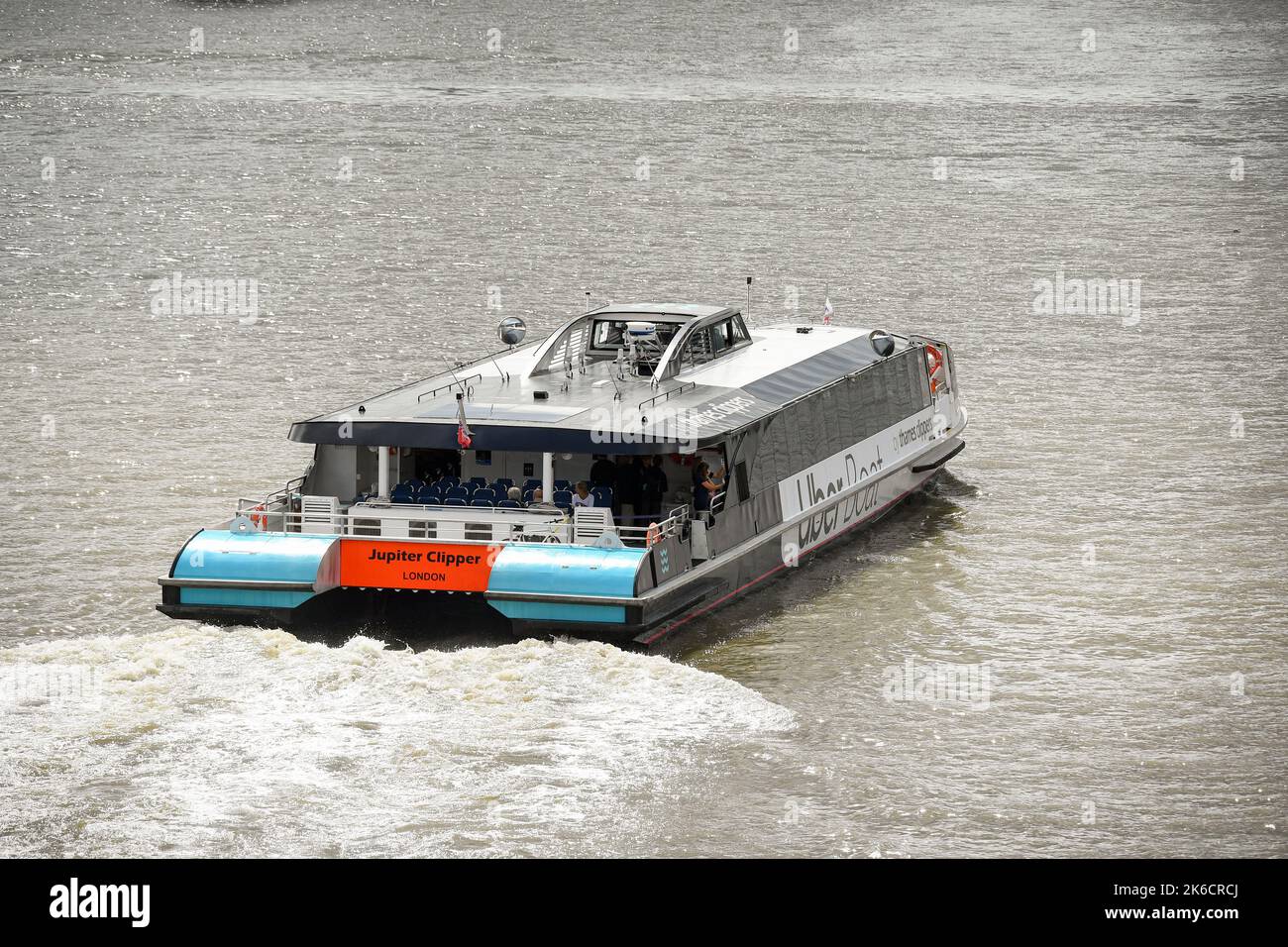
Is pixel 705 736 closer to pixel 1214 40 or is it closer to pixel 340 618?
pixel 340 618

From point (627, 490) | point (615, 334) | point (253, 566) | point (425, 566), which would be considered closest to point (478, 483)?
point (627, 490)

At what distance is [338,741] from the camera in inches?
894

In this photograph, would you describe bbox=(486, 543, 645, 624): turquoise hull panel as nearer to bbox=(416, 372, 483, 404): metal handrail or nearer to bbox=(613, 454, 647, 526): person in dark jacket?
bbox=(613, 454, 647, 526): person in dark jacket

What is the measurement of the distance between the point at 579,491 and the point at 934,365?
12142 mm

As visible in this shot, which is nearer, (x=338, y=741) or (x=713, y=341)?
(x=338, y=741)

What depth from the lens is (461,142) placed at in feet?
288

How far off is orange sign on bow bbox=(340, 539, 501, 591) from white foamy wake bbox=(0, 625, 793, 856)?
3.33 ft

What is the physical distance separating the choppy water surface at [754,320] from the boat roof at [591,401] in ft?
8.99

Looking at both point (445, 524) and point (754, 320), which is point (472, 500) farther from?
point (754, 320)

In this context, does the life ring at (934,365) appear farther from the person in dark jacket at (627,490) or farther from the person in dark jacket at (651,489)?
the person in dark jacket at (627,490)

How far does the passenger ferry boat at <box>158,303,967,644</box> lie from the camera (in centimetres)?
2623

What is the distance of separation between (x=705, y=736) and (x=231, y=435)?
19.3 m

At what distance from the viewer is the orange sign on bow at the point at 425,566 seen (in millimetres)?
26359

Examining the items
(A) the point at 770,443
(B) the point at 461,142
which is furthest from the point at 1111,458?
(B) the point at 461,142
